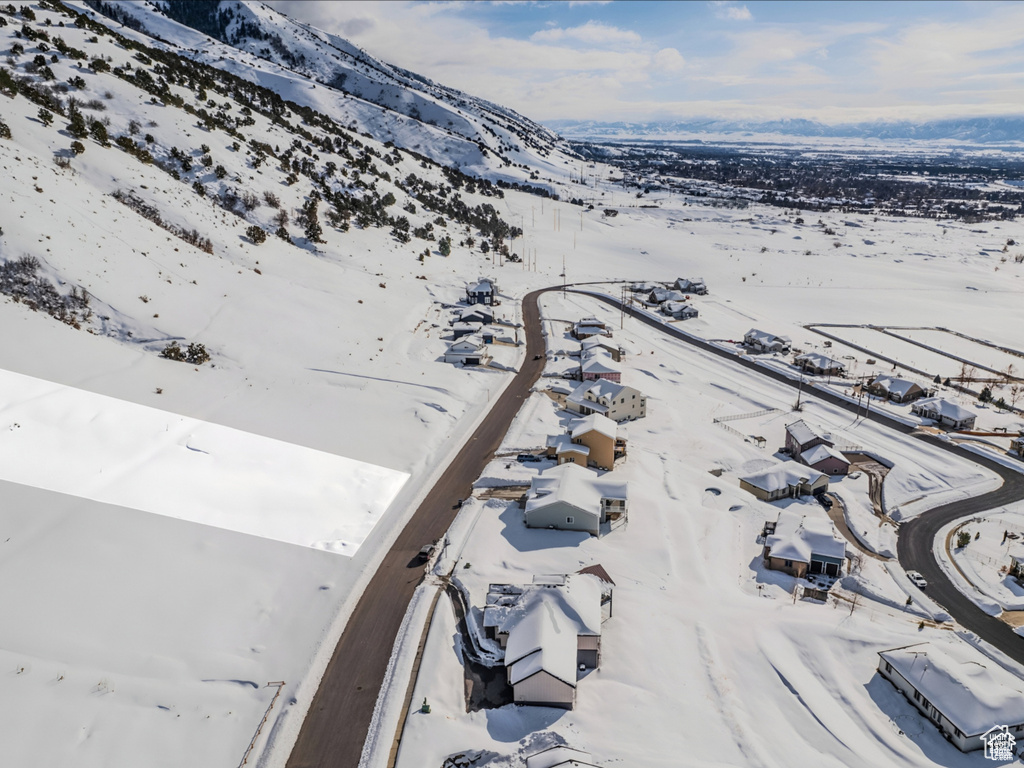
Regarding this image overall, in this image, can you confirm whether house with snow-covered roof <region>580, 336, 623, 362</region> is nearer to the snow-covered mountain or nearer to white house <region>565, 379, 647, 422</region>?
white house <region>565, 379, 647, 422</region>

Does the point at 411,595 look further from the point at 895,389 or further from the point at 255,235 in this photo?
the point at 895,389

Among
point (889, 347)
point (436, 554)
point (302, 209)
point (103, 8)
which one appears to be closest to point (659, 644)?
point (436, 554)

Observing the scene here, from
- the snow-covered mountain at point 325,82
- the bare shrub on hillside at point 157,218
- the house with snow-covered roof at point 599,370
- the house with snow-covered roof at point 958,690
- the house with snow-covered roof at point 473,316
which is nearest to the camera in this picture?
the house with snow-covered roof at point 958,690

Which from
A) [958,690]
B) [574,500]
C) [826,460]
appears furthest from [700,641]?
[826,460]

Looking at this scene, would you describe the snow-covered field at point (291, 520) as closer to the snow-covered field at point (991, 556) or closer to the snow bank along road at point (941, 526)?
the snow bank along road at point (941, 526)

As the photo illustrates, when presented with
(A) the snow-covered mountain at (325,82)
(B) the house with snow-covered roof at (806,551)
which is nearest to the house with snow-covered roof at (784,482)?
(B) the house with snow-covered roof at (806,551)

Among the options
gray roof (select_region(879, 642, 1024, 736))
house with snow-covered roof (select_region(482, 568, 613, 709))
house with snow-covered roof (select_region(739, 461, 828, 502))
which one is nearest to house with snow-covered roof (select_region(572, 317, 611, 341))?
house with snow-covered roof (select_region(739, 461, 828, 502))

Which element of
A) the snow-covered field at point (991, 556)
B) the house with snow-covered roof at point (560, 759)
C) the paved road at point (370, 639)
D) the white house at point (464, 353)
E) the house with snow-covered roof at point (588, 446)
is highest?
the white house at point (464, 353)
